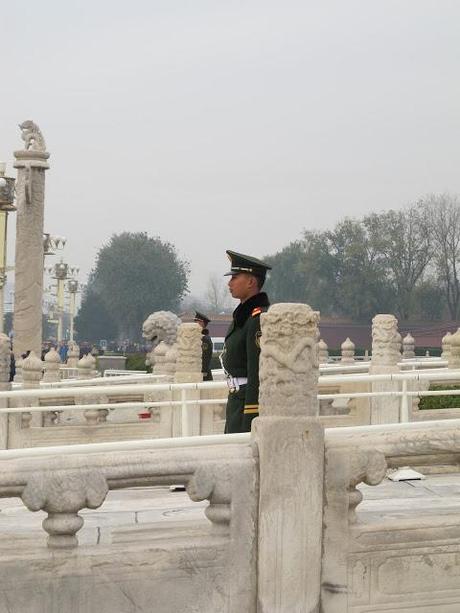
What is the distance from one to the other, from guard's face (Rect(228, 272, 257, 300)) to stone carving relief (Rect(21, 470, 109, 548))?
Answer: 1548 millimetres

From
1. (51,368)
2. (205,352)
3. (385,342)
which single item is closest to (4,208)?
(51,368)

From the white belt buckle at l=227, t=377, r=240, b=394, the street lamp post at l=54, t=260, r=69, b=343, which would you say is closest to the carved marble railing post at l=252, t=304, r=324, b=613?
Result: the white belt buckle at l=227, t=377, r=240, b=394

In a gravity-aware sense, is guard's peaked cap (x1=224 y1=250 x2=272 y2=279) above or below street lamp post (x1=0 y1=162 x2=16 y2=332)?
below

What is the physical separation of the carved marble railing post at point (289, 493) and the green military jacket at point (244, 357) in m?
0.88

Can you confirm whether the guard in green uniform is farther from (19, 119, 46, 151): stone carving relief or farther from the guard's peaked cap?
(19, 119, 46, 151): stone carving relief

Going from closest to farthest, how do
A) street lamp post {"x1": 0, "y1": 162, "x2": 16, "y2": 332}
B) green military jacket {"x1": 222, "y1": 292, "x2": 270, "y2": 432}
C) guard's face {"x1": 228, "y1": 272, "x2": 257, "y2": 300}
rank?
green military jacket {"x1": 222, "y1": 292, "x2": 270, "y2": 432} < guard's face {"x1": 228, "y1": 272, "x2": 257, "y2": 300} < street lamp post {"x1": 0, "y1": 162, "x2": 16, "y2": 332}

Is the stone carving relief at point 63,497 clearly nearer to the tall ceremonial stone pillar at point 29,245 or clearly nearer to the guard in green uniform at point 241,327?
the guard in green uniform at point 241,327

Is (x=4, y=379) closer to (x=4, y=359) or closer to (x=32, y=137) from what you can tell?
(x=4, y=359)

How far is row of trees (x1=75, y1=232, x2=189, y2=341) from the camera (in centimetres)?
6556

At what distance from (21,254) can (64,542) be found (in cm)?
1896

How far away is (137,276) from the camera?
65.4m

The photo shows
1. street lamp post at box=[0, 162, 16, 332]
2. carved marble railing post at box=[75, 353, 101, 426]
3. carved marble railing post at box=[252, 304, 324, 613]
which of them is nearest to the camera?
carved marble railing post at box=[252, 304, 324, 613]

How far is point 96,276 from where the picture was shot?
68.2 m

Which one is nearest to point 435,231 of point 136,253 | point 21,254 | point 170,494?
point 136,253
